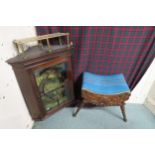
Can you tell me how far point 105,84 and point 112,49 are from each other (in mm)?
396

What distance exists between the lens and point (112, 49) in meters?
1.29

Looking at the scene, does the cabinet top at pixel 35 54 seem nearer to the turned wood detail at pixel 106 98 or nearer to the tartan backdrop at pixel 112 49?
the tartan backdrop at pixel 112 49

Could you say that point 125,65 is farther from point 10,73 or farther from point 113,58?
Result: point 10,73

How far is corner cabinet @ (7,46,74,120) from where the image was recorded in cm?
98

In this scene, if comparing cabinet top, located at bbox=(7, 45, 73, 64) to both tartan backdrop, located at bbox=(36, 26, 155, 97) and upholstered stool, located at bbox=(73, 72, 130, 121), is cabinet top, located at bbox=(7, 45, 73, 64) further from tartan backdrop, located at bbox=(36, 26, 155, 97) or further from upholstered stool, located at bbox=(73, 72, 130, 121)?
upholstered stool, located at bbox=(73, 72, 130, 121)

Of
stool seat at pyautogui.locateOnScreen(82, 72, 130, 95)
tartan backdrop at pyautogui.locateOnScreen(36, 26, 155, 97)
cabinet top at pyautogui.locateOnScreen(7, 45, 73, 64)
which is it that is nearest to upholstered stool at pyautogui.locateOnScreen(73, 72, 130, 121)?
stool seat at pyautogui.locateOnScreen(82, 72, 130, 95)

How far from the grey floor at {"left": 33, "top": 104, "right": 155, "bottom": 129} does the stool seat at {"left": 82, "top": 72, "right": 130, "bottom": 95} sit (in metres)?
0.48

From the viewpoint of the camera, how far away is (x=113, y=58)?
4.45ft

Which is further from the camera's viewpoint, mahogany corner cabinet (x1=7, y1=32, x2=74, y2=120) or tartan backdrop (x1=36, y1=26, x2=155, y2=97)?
tartan backdrop (x1=36, y1=26, x2=155, y2=97)

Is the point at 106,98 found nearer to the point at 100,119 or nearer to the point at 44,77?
the point at 100,119

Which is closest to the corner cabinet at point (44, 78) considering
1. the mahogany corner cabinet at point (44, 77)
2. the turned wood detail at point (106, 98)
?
the mahogany corner cabinet at point (44, 77)
